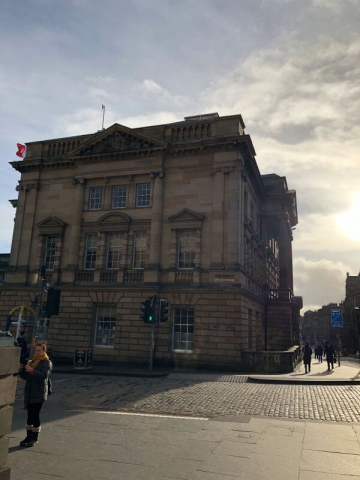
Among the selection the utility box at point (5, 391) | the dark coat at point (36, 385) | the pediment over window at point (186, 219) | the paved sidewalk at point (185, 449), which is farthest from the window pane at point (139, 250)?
the utility box at point (5, 391)

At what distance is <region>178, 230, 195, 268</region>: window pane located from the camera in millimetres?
24844

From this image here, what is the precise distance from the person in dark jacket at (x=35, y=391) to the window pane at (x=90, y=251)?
19.0m

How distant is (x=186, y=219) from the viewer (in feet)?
82.3

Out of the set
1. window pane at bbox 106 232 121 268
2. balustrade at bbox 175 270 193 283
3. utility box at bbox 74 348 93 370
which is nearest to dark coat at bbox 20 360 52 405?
utility box at bbox 74 348 93 370

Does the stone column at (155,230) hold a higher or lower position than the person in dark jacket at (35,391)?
higher

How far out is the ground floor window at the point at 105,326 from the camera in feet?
83.1

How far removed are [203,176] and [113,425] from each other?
18.8 metres

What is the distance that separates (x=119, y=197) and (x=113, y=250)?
12.7ft

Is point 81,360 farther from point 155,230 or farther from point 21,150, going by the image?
point 21,150

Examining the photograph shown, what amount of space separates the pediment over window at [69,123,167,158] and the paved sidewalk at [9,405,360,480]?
65.6 ft

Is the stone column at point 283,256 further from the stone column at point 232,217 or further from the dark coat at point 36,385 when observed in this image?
the dark coat at point 36,385

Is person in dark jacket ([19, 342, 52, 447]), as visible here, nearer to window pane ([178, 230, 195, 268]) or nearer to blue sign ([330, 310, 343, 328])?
window pane ([178, 230, 195, 268])

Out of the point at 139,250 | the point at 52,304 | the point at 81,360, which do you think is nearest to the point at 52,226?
the point at 139,250

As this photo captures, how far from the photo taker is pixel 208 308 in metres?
23.1
